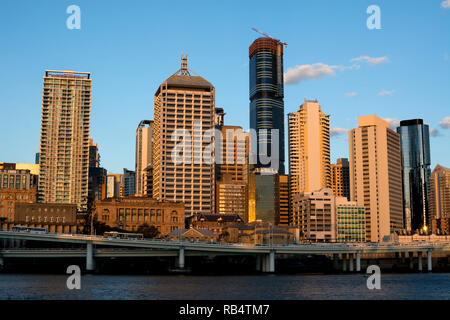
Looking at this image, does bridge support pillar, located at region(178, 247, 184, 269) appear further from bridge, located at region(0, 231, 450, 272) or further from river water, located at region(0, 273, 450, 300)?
river water, located at region(0, 273, 450, 300)

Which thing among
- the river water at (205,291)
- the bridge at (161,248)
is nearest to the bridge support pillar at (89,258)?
the bridge at (161,248)

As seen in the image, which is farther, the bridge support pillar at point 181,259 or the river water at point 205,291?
the bridge support pillar at point 181,259

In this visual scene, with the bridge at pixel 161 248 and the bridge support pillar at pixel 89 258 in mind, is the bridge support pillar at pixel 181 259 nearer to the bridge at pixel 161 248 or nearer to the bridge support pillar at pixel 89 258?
the bridge at pixel 161 248

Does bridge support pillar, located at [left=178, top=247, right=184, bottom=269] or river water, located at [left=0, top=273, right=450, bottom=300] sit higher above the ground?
bridge support pillar, located at [left=178, top=247, right=184, bottom=269]

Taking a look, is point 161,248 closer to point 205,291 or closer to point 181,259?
point 181,259

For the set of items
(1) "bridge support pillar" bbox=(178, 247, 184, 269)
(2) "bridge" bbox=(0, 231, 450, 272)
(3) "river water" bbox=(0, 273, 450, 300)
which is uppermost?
(2) "bridge" bbox=(0, 231, 450, 272)

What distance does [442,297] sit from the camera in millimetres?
100625

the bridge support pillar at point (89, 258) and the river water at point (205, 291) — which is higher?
the bridge support pillar at point (89, 258)

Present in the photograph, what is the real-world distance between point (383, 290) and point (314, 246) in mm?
74565

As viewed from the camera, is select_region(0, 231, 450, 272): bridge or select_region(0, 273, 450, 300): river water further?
select_region(0, 231, 450, 272): bridge

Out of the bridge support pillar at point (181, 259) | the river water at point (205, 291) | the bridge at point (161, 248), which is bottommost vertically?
the river water at point (205, 291)

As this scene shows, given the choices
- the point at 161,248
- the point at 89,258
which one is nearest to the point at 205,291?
the point at 89,258

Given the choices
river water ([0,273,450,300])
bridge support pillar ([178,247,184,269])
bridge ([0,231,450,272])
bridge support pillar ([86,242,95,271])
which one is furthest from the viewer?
bridge support pillar ([178,247,184,269])

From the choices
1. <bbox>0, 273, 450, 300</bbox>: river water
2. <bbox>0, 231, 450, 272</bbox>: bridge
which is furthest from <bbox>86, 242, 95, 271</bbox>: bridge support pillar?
<bbox>0, 273, 450, 300</bbox>: river water
